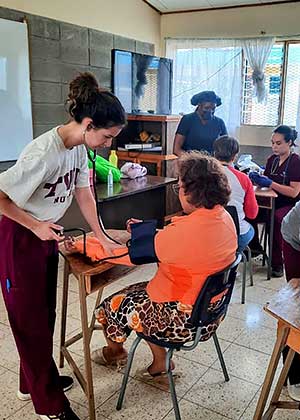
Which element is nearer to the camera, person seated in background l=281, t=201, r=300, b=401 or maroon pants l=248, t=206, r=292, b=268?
person seated in background l=281, t=201, r=300, b=401

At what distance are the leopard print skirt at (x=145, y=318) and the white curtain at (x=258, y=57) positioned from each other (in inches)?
157

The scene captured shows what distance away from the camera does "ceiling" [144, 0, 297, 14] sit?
4938 millimetres

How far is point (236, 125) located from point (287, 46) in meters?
1.06

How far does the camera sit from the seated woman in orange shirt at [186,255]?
1.59 metres

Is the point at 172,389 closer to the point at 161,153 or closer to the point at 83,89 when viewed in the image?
the point at 83,89

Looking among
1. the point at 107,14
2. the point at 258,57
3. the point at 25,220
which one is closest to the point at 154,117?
the point at 107,14

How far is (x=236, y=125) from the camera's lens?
541 centimetres

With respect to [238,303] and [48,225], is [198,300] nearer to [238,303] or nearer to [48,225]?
[48,225]

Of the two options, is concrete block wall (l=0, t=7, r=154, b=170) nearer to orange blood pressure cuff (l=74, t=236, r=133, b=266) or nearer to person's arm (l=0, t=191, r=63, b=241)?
orange blood pressure cuff (l=74, t=236, r=133, b=266)

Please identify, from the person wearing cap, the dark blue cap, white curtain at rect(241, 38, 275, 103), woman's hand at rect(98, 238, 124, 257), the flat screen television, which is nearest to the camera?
woman's hand at rect(98, 238, 124, 257)

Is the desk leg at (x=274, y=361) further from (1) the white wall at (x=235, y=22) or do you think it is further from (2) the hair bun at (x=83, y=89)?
(1) the white wall at (x=235, y=22)

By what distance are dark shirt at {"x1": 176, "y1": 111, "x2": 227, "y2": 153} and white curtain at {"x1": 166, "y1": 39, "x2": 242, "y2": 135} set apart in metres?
1.62

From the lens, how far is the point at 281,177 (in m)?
3.48

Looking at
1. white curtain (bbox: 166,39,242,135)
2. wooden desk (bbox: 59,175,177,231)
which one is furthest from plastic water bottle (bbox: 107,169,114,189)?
white curtain (bbox: 166,39,242,135)
